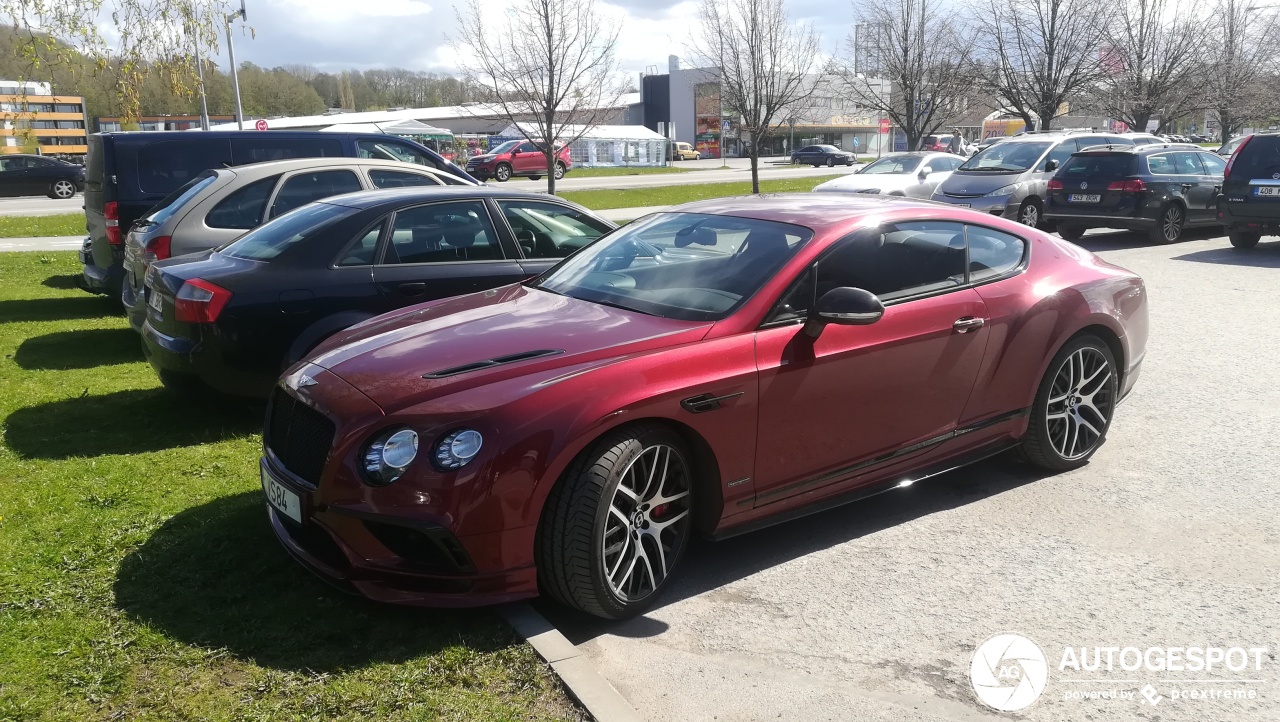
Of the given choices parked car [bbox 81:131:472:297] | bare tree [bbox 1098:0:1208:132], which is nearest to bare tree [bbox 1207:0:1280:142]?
bare tree [bbox 1098:0:1208:132]

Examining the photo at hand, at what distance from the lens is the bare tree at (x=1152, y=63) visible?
32656mm

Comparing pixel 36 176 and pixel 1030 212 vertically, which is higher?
pixel 36 176

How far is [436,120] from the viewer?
8650 centimetres

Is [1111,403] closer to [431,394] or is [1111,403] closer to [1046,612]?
[1046,612]

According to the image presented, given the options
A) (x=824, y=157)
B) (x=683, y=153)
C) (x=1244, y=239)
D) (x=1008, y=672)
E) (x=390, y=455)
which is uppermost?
(x=683, y=153)

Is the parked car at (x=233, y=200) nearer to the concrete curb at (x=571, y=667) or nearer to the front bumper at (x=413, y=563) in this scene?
the front bumper at (x=413, y=563)

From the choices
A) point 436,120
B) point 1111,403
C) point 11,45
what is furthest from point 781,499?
point 436,120

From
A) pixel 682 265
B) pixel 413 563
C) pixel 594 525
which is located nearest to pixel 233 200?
pixel 682 265

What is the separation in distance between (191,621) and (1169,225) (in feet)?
53.3

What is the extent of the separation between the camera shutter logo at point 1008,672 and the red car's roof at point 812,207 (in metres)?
1.97

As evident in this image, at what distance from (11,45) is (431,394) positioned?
8.02m

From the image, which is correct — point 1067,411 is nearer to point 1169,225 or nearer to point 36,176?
point 1169,225

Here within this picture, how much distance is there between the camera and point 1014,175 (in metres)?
17.0

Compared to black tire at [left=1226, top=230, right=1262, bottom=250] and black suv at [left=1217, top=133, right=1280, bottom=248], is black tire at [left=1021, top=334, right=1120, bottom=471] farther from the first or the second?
black tire at [left=1226, top=230, right=1262, bottom=250]
